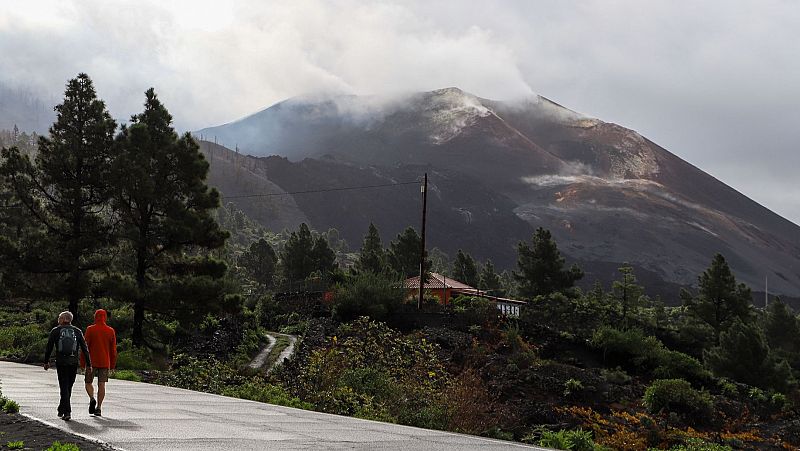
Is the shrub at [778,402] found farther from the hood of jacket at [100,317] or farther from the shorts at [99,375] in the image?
the hood of jacket at [100,317]

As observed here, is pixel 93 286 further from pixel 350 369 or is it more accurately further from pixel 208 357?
pixel 350 369

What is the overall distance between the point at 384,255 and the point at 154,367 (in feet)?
141

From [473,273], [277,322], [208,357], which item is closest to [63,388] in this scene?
[208,357]

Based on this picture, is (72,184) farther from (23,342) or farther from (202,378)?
(202,378)

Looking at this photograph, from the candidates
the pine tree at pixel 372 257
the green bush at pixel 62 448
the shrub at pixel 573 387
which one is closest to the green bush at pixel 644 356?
the shrub at pixel 573 387

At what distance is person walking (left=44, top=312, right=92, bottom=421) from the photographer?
9.33 m

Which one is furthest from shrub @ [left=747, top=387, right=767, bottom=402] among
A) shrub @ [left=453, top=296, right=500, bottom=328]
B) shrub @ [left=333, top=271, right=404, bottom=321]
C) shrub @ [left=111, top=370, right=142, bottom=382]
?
shrub @ [left=111, top=370, right=142, bottom=382]

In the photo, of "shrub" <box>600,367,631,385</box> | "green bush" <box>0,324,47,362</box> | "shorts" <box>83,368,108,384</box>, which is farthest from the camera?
"shrub" <box>600,367,631,385</box>

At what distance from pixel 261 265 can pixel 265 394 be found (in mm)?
68905

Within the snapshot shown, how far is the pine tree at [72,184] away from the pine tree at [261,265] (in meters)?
53.6

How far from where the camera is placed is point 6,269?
2602 cm

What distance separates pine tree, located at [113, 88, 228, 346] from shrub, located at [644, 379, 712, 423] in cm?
1533

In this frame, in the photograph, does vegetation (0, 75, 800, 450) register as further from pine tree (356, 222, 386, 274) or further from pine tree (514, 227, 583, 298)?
pine tree (356, 222, 386, 274)

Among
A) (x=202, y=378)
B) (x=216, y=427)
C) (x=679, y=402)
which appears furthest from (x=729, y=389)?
(x=216, y=427)
